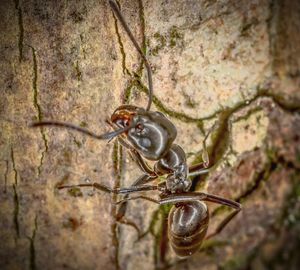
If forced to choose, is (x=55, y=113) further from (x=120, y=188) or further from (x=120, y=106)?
(x=120, y=188)

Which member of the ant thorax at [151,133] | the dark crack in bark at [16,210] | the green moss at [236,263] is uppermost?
the ant thorax at [151,133]

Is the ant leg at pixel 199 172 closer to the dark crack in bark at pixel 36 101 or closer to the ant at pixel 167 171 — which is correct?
the ant at pixel 167 171

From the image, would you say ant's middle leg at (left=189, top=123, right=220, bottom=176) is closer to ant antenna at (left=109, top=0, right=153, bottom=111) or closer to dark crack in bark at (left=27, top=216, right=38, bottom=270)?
ant antenna at (left=109, top=0, right=153, bottom=111)

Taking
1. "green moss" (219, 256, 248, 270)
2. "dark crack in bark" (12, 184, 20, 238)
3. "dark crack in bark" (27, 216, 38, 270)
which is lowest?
"green moss" (219, 256, 248, 270)

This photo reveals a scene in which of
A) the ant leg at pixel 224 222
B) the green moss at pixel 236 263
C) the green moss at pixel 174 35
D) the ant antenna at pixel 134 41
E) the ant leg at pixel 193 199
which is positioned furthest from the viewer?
the green moss at pixel 236 263

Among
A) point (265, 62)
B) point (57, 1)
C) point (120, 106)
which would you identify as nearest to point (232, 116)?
point (265, 62)

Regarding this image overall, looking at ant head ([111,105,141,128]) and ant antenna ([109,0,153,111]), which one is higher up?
ant antenna ([109,0,153,111])

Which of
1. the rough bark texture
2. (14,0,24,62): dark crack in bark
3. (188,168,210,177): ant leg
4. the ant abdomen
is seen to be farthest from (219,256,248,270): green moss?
(14,0,24,62): dark crack in bark

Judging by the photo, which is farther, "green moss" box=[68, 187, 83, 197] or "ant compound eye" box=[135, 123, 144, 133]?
"green moss" box=[68, 187, 83, 197]

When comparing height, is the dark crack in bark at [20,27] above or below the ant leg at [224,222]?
above

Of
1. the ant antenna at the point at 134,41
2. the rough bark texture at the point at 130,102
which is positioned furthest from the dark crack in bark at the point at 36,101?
the ant antenna at the point at 134,41
